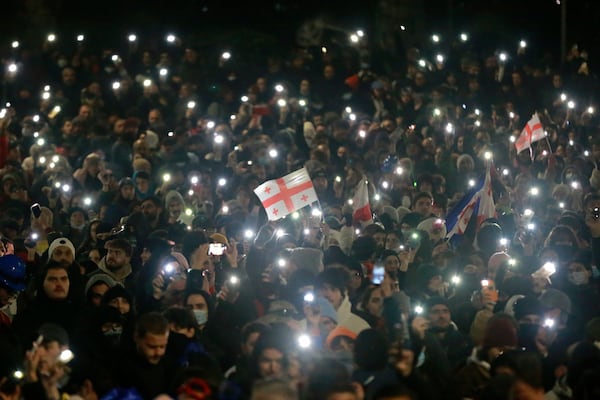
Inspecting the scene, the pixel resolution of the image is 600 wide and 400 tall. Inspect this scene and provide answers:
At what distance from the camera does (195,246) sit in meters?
9.38

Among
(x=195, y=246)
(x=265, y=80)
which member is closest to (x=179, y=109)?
(x=265, y=80)

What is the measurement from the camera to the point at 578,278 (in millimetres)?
8820

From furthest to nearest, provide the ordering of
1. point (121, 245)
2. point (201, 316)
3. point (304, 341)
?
1. point (121, 245)
2. point (201, 316)
3. point (304, 341)

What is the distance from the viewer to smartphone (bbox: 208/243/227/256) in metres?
9.84

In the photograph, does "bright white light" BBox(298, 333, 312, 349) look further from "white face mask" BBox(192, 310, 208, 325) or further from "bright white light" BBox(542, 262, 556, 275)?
"bright white light" BBox(542, 262, 556, 275)

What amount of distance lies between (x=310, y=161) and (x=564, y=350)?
781cm

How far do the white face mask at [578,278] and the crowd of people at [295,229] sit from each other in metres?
0.02

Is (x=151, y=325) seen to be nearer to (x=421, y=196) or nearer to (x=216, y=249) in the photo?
(x=216, y=249)

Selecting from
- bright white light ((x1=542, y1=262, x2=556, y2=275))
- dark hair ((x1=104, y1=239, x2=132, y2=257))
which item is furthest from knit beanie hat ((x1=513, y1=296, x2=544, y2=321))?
dark hair ((x1=104, y1=239, x2=132, y2=257))

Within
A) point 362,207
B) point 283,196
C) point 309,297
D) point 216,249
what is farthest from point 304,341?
point 362,207

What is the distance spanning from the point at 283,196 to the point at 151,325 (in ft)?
16.6

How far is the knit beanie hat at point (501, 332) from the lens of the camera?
22.3ft

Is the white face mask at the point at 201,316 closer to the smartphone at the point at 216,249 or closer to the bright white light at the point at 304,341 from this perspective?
the bright white light at the point at 304,341

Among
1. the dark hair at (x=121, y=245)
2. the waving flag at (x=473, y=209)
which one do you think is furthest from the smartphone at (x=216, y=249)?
the waving flag at (x=473, y=209)
